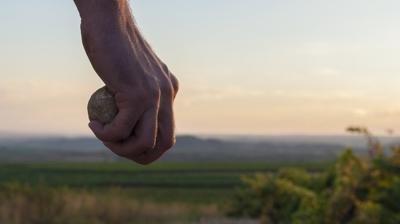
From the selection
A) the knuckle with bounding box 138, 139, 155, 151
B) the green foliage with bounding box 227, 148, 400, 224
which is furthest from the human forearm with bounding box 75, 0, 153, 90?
the green foliage with bounding box 227, 148, 400, 224

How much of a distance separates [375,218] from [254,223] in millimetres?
8033

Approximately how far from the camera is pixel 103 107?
5.20 ft

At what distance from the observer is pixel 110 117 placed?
1589 millimetres

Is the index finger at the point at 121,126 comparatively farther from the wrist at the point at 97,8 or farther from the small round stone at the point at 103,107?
the wrist at the point at 97,8

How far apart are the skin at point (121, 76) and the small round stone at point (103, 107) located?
2 cm

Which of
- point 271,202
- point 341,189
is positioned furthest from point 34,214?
point 341,189

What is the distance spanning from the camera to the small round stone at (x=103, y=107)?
1.58 metres

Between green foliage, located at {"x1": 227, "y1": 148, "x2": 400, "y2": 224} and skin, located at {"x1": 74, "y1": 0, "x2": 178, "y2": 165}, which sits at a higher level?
skin, located at {"x1": 74, "y1": 0, "x2": 178, "y2": 165}

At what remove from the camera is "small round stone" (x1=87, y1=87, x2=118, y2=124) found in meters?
1.58

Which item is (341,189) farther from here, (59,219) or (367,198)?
(59,219)

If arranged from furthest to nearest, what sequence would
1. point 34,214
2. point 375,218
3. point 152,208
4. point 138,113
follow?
1. point 152,208
2. point 34,214
3. point 375,218
4. point 138,113

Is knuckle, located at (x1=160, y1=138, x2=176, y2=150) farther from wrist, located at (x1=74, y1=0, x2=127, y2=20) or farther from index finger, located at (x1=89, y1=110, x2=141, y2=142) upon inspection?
wrist, located at (x1=74, y1=0, x2=127, y2=20)

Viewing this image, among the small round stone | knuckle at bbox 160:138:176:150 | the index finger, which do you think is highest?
the small round stone

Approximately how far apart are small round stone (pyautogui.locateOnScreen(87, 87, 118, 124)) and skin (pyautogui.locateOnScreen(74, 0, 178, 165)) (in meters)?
0.02
